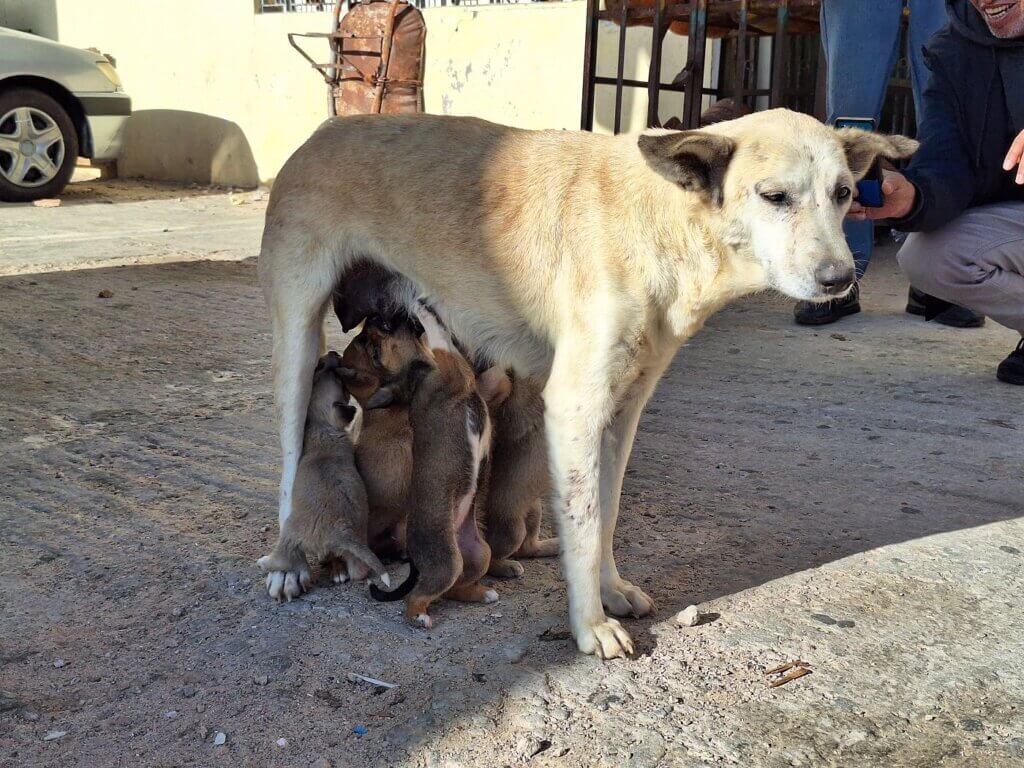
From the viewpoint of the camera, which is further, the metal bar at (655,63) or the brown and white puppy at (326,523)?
the metal bar at (655,63)

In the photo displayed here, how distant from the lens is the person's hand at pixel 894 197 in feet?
Answer: 12.8

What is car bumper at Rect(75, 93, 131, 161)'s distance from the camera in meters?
10.6

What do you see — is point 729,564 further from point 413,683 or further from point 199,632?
point 199,632

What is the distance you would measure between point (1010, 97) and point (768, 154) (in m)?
2.34

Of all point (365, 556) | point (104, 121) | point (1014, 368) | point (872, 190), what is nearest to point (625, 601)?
point (365, 556)

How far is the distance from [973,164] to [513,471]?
256 cm

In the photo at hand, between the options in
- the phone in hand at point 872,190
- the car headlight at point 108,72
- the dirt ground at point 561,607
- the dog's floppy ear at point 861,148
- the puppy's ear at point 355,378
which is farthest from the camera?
the car headlight at point 108,72

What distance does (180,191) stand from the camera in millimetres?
12039

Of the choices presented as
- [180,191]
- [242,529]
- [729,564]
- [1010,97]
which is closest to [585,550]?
[729,564]

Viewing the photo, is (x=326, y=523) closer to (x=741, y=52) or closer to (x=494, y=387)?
(x=494, y=387)

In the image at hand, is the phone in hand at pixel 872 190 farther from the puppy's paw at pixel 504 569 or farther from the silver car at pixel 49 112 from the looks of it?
the silver car at pixel 49 112

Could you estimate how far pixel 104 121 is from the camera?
10.7 metres

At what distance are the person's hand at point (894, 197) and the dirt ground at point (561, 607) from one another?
2.97ft

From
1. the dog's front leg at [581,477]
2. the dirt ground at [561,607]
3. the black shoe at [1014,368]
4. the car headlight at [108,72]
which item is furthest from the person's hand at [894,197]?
the car headlight at [108,72]
